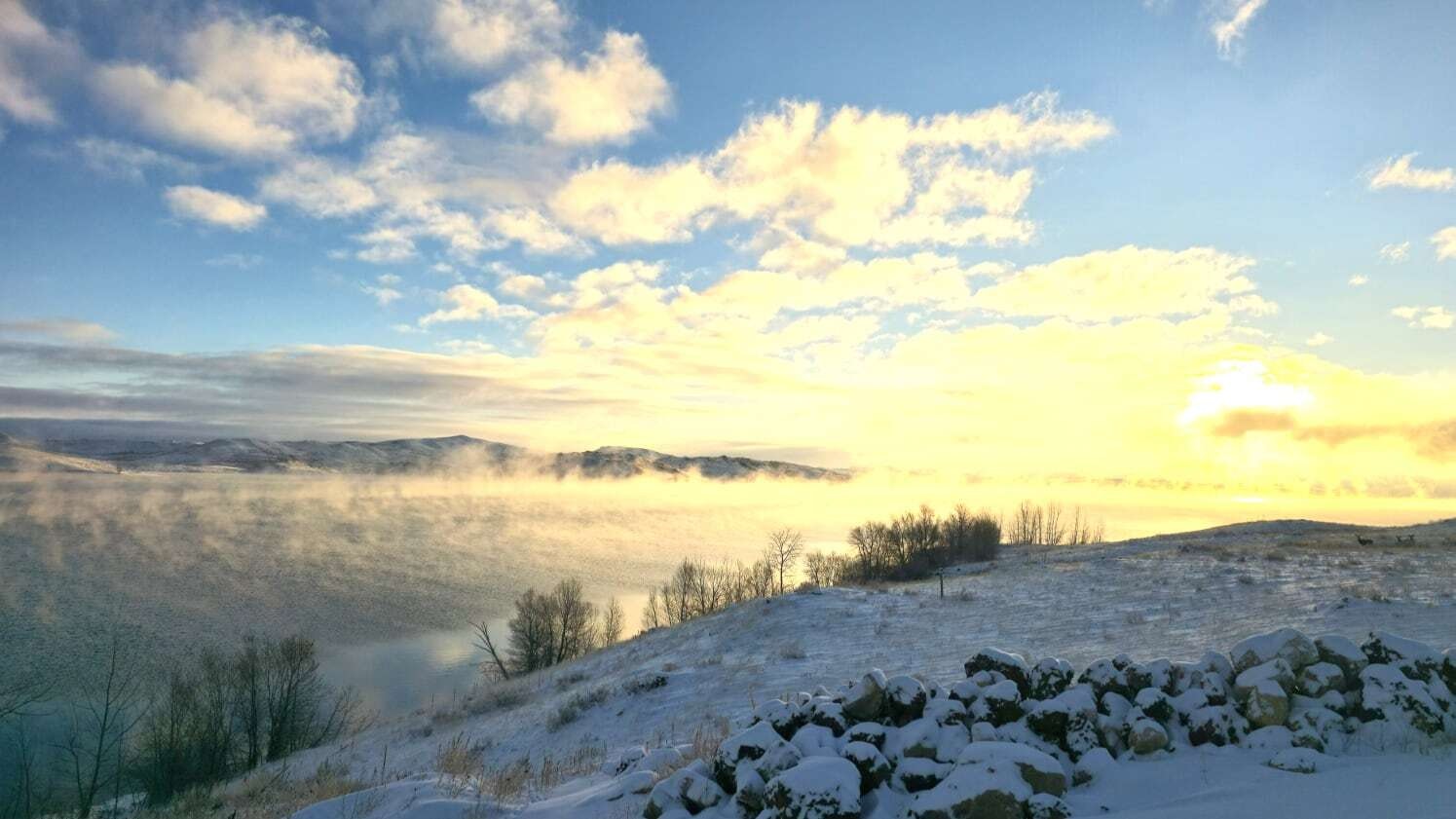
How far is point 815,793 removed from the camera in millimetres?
6254

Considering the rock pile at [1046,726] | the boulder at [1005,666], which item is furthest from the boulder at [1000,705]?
the boulder at [1005,666]

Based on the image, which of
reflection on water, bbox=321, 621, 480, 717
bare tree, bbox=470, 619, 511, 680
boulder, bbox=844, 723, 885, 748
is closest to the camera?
boulder, bbox=844, 723, 885, 748

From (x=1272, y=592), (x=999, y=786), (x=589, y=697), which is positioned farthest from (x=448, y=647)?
(x=999, y=786)

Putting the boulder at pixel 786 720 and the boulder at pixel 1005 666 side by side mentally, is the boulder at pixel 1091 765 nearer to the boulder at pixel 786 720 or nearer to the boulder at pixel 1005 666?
the boulder at pixel 1005 666

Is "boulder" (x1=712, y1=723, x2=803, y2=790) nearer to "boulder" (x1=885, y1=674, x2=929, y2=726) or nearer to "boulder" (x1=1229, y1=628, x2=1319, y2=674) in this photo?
"boulder" (x1=885, y1=674, x2=929, y2=726)

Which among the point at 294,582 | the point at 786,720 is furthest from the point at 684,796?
the point at 294,582

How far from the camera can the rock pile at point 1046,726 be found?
636cm

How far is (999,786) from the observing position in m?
5.93

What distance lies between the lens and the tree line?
123 feet

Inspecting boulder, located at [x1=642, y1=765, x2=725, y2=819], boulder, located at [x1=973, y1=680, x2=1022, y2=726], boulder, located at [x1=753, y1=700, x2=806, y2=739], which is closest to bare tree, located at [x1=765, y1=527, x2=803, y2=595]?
boulder, located at [x1=753, y1=700, x2=806, y2=739]

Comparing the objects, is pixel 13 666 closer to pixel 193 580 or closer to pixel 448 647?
pixel 448 647

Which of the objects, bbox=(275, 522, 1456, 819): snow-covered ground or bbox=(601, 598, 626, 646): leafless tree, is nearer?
bbox=(275, 522, 1456, 819): snow-covered ground

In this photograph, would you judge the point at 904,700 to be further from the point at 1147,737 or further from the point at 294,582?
the point at 294,582

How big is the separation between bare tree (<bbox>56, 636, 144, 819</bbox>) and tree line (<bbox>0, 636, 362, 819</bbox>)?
0.10 m
